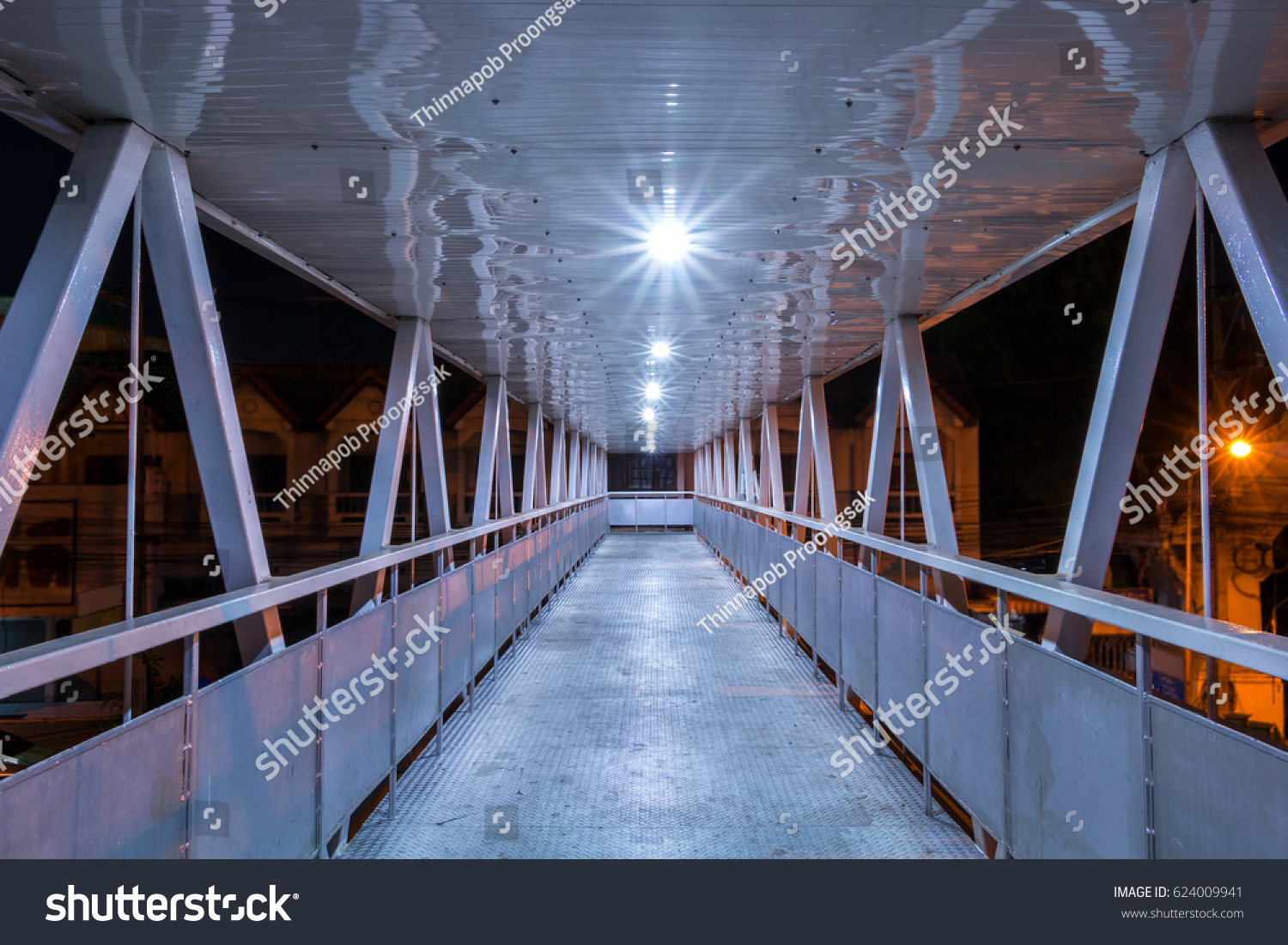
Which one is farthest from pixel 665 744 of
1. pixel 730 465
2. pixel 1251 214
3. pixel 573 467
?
pixel 573 467

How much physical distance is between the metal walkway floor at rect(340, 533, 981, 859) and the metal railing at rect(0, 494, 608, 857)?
1.07 feet

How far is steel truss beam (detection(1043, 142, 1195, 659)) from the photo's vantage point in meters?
2.71

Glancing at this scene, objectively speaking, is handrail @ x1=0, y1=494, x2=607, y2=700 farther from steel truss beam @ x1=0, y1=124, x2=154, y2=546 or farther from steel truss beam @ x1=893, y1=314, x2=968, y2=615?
steel truss beam @ x1=893, y1=314, x2=968, y2=615

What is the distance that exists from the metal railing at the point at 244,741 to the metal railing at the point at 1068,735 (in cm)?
215

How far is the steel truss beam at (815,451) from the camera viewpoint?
7.71 m

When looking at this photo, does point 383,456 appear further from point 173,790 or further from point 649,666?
point 173,790

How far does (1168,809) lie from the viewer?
63.7 inches

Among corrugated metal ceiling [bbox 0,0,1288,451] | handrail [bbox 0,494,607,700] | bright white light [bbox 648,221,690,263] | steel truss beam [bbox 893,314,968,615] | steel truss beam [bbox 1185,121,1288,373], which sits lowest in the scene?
handrail [bbox 0,494,607,700]

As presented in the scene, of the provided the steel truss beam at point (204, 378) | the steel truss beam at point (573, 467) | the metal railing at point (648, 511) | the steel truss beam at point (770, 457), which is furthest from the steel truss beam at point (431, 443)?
the metal railing at point (648, 511)

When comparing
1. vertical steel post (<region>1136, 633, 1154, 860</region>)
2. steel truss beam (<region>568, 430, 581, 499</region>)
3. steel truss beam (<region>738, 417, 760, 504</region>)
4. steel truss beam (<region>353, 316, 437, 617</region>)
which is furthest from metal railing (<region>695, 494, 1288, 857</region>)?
steel truss beam (<region>568, 430, 581, 499</region>)

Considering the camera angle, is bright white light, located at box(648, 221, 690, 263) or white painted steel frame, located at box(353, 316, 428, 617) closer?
bright white light, located at box(648, 221, 690, 263)

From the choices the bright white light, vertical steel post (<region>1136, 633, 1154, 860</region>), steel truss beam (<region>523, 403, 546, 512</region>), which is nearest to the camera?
vertical steel post (<region>1136, 633, 1154, 860</region>)
